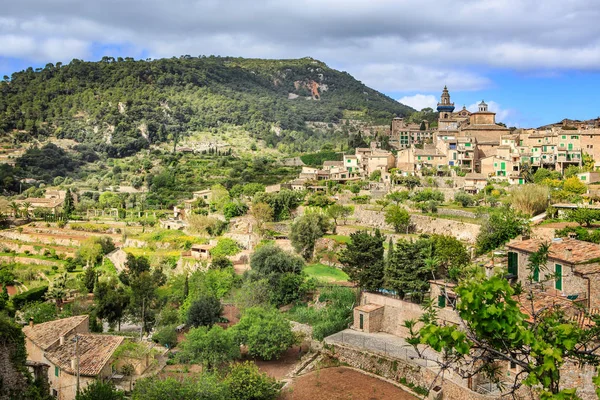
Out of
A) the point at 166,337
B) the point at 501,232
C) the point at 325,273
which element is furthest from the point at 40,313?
the point at 501,232

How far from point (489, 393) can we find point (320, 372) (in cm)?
722

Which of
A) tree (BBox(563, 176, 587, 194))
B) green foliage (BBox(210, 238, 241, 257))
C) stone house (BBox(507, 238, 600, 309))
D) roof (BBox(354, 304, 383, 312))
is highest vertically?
tree (BBox(563, 176, 587, 194))

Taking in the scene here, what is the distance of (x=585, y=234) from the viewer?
72.5ft

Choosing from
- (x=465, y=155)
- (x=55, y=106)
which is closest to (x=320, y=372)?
(x=465, y=155)

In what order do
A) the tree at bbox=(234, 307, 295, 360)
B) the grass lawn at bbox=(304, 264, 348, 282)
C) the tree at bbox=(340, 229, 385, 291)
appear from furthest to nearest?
the grass lawn at bbox=(304, 264, 348, 282), the tree at bbox=(340, 229, 385, 291), the tree at bbox=(234, 307, 295, 360)

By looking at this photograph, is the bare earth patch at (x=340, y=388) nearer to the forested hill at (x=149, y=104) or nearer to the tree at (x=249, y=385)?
the tree at (x=249, y=385)

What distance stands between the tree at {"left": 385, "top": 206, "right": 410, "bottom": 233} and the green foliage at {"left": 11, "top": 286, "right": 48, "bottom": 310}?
2152cm

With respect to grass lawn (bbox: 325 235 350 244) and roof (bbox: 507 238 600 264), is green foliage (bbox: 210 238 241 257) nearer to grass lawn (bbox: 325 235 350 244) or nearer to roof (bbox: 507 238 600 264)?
grass lawn (bbox: 325 235 350 244)

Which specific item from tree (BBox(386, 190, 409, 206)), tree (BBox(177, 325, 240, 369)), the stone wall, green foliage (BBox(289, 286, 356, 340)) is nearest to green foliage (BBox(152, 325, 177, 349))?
tree (BBox(177, 325, 240, 369))

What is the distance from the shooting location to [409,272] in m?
22.9

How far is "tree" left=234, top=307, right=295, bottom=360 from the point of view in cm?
2120

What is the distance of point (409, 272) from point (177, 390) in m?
11.2

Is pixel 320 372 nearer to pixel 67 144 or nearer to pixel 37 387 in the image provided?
pixel 37 387

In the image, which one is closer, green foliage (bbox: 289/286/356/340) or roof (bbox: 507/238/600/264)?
roof (bbox: 507/238/600/264)
